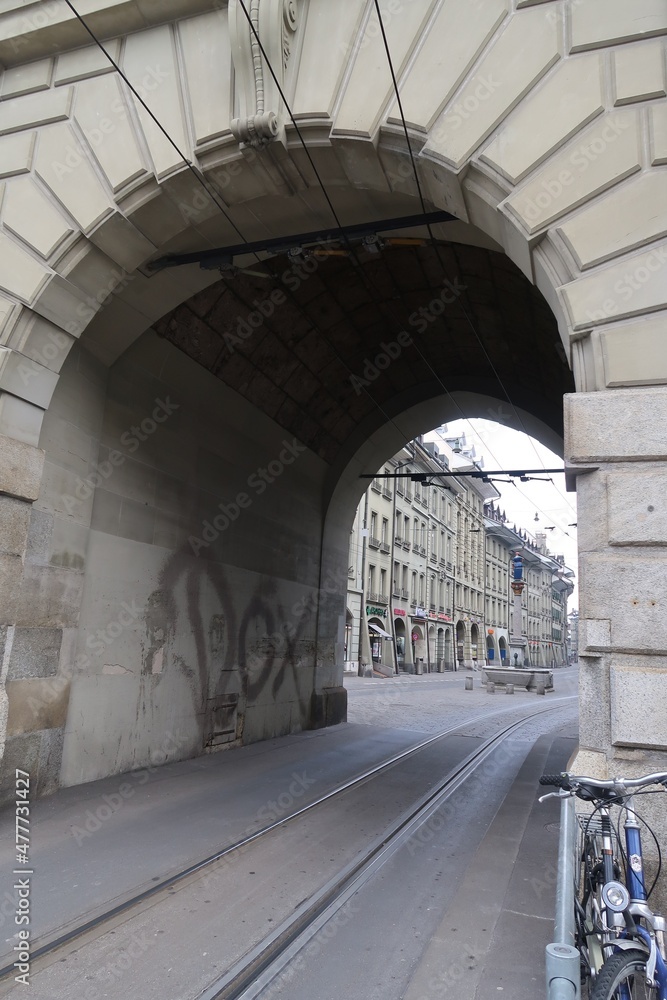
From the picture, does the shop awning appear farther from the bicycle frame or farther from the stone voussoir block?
A: the bicycle frame

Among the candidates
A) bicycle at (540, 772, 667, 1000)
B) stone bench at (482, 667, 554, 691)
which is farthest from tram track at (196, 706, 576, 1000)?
stone bench at (482, 667, 554, 691)

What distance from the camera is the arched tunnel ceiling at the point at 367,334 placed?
32.1ft

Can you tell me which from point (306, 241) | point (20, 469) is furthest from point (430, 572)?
point (20, 469)

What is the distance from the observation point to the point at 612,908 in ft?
9.36

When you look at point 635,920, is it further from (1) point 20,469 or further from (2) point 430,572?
(2) point 430,572

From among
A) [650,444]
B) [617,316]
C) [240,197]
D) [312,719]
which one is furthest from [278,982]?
[312,719]

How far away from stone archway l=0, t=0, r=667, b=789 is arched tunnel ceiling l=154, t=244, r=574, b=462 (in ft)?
0.95

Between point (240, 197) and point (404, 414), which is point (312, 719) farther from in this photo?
point (240, 197)

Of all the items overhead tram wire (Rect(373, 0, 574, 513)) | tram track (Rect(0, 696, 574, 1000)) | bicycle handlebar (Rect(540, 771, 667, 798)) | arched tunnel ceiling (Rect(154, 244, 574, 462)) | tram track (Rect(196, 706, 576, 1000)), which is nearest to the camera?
bicycle handlebar (Rect(540, 771, 667, 798))

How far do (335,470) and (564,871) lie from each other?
12210mm

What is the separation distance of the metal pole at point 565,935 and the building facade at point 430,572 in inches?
805

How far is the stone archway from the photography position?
4.51 metres

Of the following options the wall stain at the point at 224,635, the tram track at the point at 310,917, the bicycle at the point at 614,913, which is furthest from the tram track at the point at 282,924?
the wall stain at the point at 224,635

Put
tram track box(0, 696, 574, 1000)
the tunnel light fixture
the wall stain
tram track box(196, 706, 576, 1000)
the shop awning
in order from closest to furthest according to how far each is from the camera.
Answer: tram track box(196, 706, 576, 1000) → tram track box(0, 696, 574, 1000) → the tunnel light fixture → the wall stain → the shop awning
